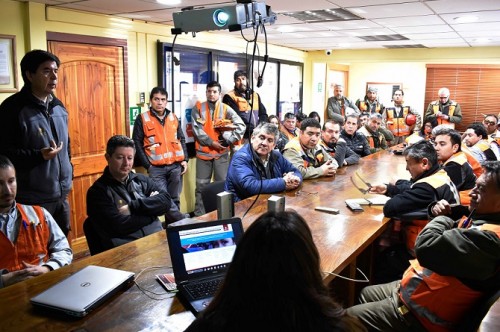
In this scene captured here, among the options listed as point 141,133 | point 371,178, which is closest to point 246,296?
point 371,178

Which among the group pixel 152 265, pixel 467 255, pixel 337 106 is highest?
pixel 337 106

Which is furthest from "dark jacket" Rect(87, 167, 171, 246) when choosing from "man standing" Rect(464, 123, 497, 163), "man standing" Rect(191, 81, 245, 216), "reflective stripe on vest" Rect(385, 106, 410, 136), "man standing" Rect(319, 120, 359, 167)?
"reflective stripe on vest" Rect(385, 106, 410, 136)

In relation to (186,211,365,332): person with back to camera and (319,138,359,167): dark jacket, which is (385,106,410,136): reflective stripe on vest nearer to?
(319,138,359,167): dark jacket

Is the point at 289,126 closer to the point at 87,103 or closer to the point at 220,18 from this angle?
the point at 87,103

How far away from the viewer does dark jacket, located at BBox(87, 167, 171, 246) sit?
223 centimetres

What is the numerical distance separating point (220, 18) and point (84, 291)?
4.24ft

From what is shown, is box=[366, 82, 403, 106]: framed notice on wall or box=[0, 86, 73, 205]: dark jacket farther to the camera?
box=[366, 82, 403, 106]: framed notice on wall

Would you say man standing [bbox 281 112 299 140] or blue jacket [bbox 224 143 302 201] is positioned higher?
man standing [bbox 281 112 299 140]

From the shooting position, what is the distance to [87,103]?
3883 millimetres

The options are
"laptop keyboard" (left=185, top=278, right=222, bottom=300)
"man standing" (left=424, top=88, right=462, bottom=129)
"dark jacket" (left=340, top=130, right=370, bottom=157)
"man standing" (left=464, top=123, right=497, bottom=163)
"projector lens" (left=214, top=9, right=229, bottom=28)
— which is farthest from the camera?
"man standing" (left=424, top=88, right=462, bottom=129)

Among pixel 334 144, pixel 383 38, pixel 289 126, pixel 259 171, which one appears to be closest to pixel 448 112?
pixel 383 38

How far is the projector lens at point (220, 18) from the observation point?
1976mm

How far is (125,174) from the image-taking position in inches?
95.0

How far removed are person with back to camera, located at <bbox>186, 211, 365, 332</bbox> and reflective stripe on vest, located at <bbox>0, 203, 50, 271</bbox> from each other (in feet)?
4.17
